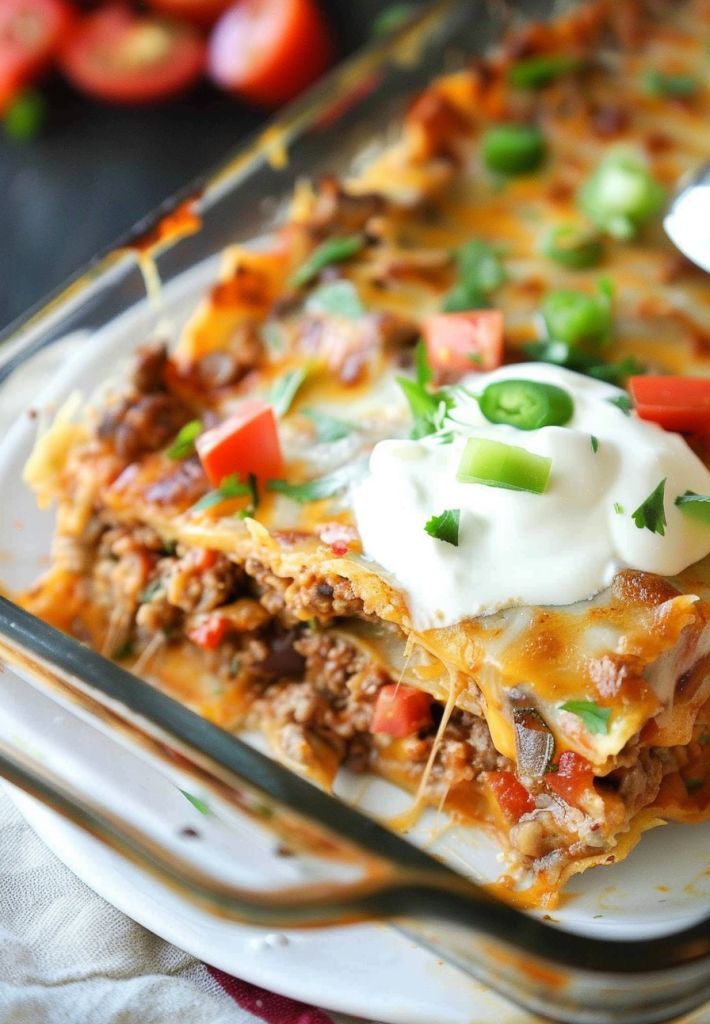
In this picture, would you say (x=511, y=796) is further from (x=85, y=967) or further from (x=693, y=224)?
(x=693, y=224)

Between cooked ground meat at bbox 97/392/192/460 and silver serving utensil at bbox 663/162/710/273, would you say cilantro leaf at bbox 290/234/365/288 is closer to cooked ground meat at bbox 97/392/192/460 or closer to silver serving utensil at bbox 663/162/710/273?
cooked ground meat at bbox 97/392/192/460

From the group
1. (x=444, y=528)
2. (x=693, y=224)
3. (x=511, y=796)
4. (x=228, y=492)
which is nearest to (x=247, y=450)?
(x=228, y=492)

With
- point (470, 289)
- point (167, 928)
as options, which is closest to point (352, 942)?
point (167, 928)

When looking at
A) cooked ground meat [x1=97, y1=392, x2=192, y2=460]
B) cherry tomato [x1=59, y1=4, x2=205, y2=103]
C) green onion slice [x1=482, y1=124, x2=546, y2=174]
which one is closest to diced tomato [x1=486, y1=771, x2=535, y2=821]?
cooked ground meat [x1=97, y1=392, x2=192, y2=460]

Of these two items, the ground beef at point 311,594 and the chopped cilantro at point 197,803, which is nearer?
the chopped cilantro at point 197,803

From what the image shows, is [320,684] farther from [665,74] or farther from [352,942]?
[665,74]

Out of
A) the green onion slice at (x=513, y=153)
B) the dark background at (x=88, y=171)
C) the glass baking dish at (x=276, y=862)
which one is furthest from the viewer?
the dark background at (x=88, y=171)

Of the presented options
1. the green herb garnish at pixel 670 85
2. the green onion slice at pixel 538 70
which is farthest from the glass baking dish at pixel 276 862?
the green herb garnish at pixel 670 85

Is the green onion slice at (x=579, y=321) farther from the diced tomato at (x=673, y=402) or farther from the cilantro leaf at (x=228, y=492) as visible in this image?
the cilantro leaf at (x=228, y=492)
